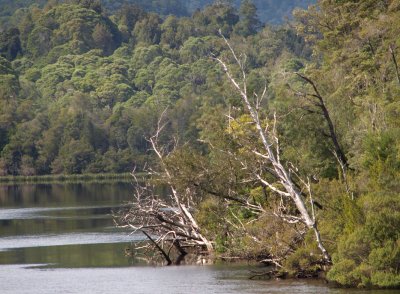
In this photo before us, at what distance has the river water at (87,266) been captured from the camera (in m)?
33.2

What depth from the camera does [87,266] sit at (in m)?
41.5

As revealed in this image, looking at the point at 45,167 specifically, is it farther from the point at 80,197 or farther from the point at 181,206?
the point at 181,206

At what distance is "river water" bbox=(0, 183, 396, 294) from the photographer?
109ft

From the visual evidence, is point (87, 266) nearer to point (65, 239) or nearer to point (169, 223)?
point (169, 223)

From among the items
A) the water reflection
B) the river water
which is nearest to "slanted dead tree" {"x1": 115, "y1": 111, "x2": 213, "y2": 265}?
the river water

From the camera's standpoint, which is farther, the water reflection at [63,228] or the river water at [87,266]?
the water reflection at [63,228]

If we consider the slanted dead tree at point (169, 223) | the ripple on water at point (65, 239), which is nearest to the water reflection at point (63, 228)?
the ripple on water at point (65, 239)

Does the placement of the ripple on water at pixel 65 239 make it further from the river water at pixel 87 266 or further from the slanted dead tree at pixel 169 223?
the slanted dead tree at pixel 169 223

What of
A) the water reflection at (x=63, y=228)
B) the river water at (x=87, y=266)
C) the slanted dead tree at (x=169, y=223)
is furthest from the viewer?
the water reflection at (x=63, y=228)

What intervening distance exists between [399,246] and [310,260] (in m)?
4.31

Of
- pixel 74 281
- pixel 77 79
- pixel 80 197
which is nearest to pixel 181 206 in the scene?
pixel 74 281

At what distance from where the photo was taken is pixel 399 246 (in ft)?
96.5

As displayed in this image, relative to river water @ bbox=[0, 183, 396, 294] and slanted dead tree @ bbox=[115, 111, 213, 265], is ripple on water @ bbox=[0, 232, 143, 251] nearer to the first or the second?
river water @ bbox=[0, 183, 396, 294]

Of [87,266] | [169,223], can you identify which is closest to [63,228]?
[87,266]
